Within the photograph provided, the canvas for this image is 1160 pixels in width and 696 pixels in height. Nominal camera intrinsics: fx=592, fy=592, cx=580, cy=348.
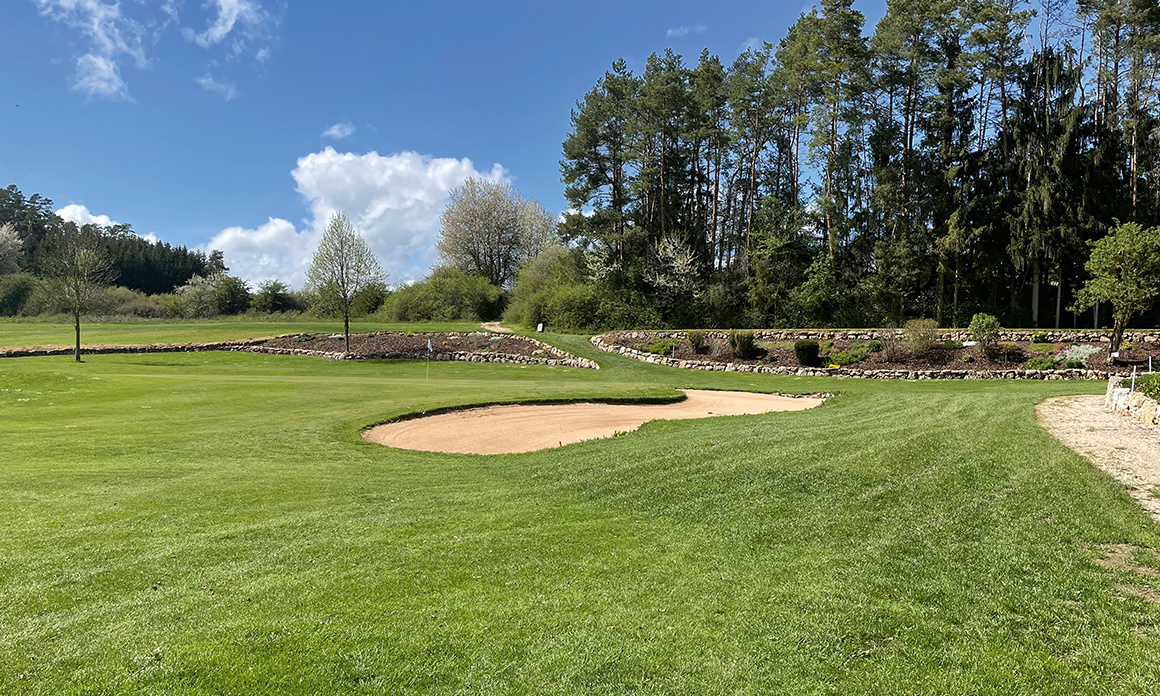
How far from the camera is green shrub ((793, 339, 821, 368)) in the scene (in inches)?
937

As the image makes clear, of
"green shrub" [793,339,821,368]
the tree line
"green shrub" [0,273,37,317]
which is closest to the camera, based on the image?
"green shrub" [793,339,821,368]

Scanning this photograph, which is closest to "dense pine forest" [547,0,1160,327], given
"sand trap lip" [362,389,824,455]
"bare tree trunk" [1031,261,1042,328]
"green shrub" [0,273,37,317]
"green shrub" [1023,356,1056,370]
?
"bare tree trunk" [1031,261,1042,328]

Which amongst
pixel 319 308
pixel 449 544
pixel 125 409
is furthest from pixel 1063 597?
pixel 319 308

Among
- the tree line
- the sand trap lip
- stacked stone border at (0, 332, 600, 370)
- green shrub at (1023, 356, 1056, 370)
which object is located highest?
the tree line

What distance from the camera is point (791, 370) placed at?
23.5m

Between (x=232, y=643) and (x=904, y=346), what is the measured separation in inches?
971

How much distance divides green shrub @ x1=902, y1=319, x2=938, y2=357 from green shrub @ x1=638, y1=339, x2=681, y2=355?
31.9ft

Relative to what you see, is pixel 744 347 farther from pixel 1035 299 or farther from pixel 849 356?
pixel 1035 299

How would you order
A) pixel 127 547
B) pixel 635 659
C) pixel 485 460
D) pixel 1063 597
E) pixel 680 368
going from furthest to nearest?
pixel 680 368 → pixel 485 460 → pixel 127 547 → pixel 1063 597 → pixel 635 659

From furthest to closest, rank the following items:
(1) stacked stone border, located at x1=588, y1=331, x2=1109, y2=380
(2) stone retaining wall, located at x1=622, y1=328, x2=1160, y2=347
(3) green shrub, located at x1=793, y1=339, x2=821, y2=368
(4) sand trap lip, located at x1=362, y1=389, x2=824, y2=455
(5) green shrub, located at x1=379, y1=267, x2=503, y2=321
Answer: (5) green shrub, located at x1=379, y1=267, x2=503, y2=321, (3) green shrub, located at x1=793, y1=339, x2=821, y2=368, (2) stone retaining wall, located at x1=622, y1=328, x2=1160, y2=347, (1) stacked stone border, located at x1=588, y1=331, x2=1109, y2=380, (4) sand trap lip, located at x1=362, y1=389, x2=824, y2=455

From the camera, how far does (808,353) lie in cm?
2383

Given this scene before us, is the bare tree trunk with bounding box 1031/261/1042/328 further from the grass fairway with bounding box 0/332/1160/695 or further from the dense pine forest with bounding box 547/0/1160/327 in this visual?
the grass fairway with bounding box 0/332/1160/695

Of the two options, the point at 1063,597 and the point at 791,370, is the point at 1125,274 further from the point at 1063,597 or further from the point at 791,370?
the point at 1063,597

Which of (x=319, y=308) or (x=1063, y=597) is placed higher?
(x=319, y=308)
